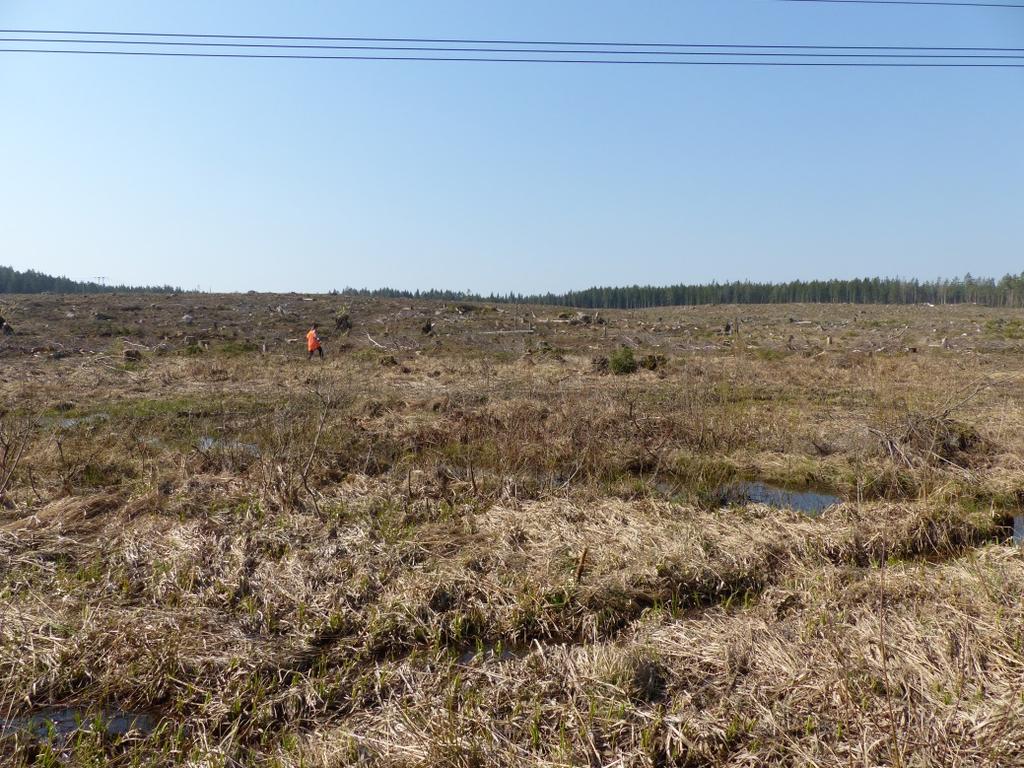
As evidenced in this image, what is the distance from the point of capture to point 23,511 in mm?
6328

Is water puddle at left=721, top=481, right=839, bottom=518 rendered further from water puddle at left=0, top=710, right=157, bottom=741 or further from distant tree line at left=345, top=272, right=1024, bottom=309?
distant tree line at left=345, top=272, right=1024, bottom=309

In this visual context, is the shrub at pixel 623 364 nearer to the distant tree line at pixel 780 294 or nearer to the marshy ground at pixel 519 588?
the marshy ground at pixel 519 588

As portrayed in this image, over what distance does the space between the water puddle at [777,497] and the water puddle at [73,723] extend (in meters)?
5.94

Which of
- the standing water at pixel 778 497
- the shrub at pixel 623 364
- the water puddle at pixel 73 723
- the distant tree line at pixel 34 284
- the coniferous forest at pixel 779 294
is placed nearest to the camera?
the water puddle at pixel 73 723

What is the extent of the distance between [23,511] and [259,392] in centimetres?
827

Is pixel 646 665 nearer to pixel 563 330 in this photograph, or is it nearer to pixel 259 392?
pixel 259 392

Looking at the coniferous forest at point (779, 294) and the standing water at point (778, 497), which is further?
the coniferous forest at point (779, 294)

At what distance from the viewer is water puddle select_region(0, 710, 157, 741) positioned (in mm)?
3513

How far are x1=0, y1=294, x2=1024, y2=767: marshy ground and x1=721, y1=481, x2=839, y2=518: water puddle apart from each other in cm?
8

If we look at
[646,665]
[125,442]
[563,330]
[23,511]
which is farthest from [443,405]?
[563,330]

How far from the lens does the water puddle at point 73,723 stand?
3513 mm

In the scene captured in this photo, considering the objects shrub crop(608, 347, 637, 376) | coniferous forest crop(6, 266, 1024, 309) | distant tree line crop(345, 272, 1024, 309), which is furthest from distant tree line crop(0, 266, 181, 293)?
shrub crop(608, 347, 637, 376)

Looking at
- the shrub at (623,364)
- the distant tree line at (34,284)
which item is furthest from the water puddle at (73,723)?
the distant tree line at (34,284)

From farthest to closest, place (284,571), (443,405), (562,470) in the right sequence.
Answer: (443,405), (562,470), (284,571)
